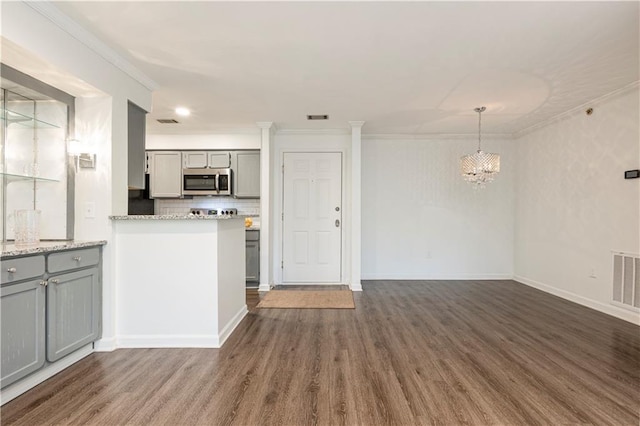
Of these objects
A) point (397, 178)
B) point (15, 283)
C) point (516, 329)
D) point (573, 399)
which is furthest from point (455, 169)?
point (15, 283)

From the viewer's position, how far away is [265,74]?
3.24m

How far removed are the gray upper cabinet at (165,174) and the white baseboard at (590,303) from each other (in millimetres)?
5640

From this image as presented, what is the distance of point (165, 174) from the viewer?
5.44 metres

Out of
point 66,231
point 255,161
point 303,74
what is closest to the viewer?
point 66,231

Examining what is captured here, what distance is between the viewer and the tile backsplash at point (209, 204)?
Result: 225 inches

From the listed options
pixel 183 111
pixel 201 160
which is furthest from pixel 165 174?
pixel 183 111

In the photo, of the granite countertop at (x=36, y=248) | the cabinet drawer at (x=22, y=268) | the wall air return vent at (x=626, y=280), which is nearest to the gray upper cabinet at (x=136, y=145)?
the granite countertop at (x=36, y=248)

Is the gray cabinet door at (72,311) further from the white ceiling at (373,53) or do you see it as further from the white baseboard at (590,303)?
the white baseboard at (590,303)

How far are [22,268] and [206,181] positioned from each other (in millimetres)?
3405

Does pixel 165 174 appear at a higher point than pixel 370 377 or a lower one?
higher

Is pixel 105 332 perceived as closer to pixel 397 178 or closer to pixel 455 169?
pixel 397 178

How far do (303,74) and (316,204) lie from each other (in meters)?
2.53

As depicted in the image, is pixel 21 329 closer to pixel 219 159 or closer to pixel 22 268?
pixel 22 268

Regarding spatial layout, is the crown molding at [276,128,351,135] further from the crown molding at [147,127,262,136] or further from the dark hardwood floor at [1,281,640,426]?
the dark hardwood floor at [1,281,640,426]
